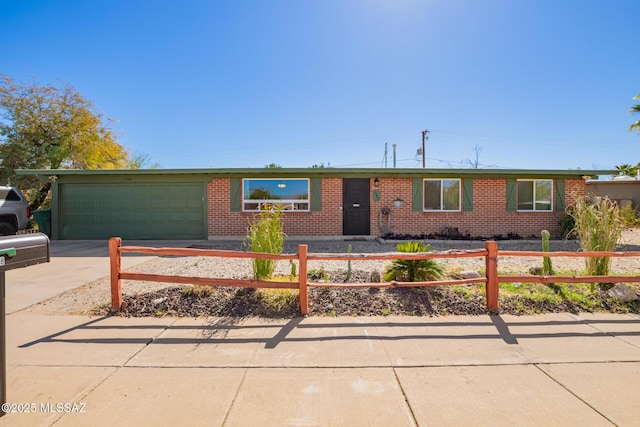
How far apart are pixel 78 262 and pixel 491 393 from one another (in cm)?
880

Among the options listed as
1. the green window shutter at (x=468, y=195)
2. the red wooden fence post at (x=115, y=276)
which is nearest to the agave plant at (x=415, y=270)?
the red wooden fence post at (x=115, y=276)

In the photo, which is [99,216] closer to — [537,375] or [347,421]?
[347,421]

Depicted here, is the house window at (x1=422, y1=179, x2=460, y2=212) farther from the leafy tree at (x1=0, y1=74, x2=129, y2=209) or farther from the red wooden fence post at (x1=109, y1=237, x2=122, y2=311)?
the leafy tree at (x1=0, y1=74, x2=129, y2=209)

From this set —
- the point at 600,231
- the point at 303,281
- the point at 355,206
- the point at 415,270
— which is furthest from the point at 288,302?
the point at 355,206

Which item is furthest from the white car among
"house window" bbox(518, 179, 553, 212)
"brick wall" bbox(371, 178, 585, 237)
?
"house window" bbox(518, 179, 553, 212)

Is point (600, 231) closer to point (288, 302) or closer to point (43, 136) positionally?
point (288, 302)

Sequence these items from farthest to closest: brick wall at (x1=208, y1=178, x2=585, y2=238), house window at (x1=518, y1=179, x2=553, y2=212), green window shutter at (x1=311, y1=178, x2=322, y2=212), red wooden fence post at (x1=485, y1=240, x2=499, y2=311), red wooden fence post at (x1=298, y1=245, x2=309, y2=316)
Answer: house window at (x1=518, y1=179, x2=553, y2=212) < brick wall at (x1=208, y1=178, x2=585, y2=238) < green window shutter at (x1=311, y1=178, x2=322, y2=212) < red wooden fence post at (x1=485, y1=240, x2=499, y2=311) < red wooden fence post at (x1=298, y1=245, x2=309, y2=316)

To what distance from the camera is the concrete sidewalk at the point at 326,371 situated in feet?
7.30

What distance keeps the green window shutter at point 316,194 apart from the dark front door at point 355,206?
0.85m

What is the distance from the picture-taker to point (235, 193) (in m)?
11.2

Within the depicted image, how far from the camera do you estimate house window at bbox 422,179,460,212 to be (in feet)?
37.8

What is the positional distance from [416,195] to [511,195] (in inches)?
137

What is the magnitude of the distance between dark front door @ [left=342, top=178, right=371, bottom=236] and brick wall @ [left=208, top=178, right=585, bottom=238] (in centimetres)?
19

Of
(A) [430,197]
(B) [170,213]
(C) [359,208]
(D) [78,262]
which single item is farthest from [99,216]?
(A) [430,197]
